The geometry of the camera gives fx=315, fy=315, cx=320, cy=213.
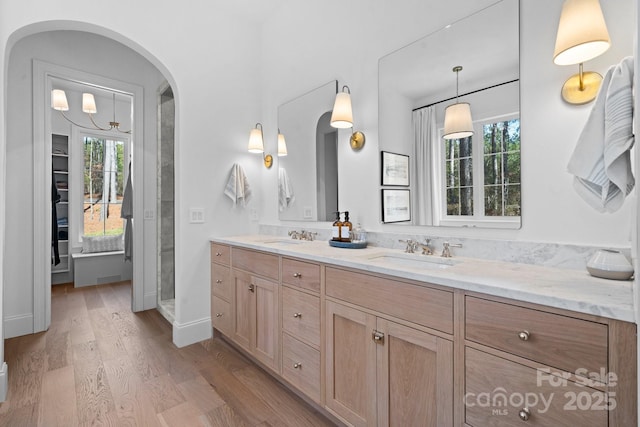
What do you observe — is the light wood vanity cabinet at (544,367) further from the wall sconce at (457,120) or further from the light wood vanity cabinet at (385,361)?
the wall sconce at (457,120)

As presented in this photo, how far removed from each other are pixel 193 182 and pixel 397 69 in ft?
5.93

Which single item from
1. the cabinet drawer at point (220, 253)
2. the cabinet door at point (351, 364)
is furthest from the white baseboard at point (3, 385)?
the cabinet door at point (351, 364)

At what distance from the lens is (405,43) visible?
1903mm

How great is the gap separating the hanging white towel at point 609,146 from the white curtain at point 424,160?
2.51 feet

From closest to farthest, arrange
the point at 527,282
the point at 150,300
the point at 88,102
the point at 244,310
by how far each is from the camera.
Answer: the point at 527,282, the point at 244,310, the point at 150,300, the point at 88,102

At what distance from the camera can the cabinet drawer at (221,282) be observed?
8.10 ft

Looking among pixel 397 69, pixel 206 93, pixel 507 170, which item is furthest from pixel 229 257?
pixel 507 170

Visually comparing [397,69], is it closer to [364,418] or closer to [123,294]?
[364,418]

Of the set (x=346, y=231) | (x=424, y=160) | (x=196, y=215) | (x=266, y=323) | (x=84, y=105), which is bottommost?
(x=266, y=323)

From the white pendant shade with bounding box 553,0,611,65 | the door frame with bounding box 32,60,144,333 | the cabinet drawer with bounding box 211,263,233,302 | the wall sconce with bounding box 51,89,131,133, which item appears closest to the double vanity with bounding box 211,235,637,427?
the cabinet drawer with bounding box 211,263,233,302

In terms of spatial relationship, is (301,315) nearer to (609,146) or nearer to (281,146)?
(609,146)

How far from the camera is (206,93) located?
273 centimetres

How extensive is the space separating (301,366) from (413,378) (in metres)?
0.73

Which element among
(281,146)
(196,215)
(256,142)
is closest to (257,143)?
(256,142)
